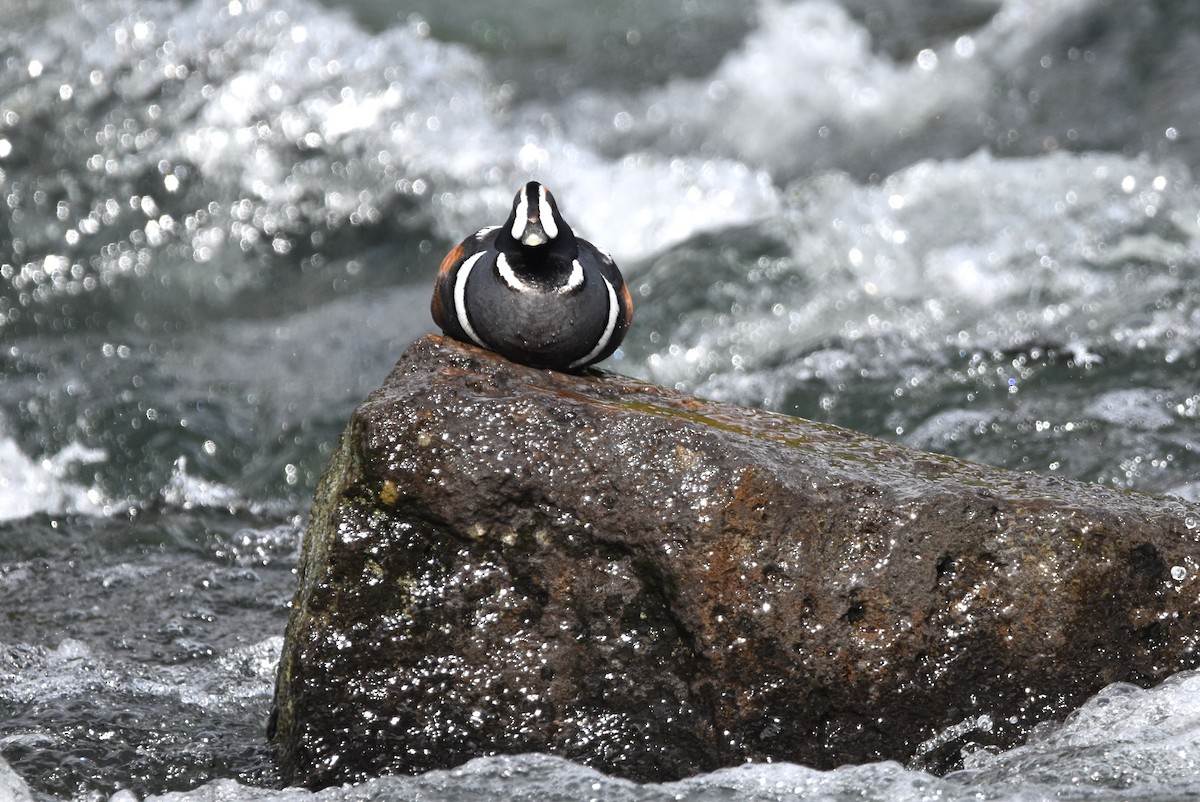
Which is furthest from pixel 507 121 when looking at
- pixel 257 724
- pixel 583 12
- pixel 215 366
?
pixel 257 724

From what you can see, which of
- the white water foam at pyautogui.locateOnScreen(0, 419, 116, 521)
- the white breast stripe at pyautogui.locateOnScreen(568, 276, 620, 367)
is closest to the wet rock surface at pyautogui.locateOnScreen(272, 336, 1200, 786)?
the white breast stripe at pyautogui.locateOnScreen(568, 276, 620, 367)

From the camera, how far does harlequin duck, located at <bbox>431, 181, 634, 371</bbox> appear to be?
14.6ft

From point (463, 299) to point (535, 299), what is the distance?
0.81ft

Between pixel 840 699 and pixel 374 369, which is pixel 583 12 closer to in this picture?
pixel 374 369

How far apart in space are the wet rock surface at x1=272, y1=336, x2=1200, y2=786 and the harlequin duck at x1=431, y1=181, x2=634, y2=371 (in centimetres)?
61

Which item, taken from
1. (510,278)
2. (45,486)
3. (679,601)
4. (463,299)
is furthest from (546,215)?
(45,486)

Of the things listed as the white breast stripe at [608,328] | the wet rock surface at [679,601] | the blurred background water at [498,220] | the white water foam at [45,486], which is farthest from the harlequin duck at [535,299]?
the white water foam at [45,486]

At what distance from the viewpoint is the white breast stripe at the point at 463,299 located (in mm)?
4531

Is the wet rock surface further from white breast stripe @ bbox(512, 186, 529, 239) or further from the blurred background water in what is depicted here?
white breast stripe @ bbox(512, 186, 529, 239)

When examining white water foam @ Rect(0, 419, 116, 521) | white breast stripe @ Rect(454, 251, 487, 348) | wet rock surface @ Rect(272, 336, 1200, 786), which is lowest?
wet rock surface @ Rect(272, 336, 1200, 786)

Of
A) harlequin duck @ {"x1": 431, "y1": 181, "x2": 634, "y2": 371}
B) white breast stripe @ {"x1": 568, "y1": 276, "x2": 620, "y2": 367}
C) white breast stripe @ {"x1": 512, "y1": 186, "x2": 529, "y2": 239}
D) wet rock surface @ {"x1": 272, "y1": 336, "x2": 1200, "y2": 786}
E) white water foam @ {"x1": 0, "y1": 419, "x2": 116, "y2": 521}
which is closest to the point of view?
wet rock surface @ {"x1": 272, "y1": 336, "x2": 1200, "y2": 786}

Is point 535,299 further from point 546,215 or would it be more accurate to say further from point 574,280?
point 546,215

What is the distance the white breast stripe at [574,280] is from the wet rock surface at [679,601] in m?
0.68

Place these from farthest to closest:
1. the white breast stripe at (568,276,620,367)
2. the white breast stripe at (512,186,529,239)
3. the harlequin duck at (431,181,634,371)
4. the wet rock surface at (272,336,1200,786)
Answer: the white breast stripe at (568,276,620,367)
the harlequin duck at (431,181,634,371)
the white breast stripe at (512,186,529,239)
the wet rock surface at (272,336,1200,786)
